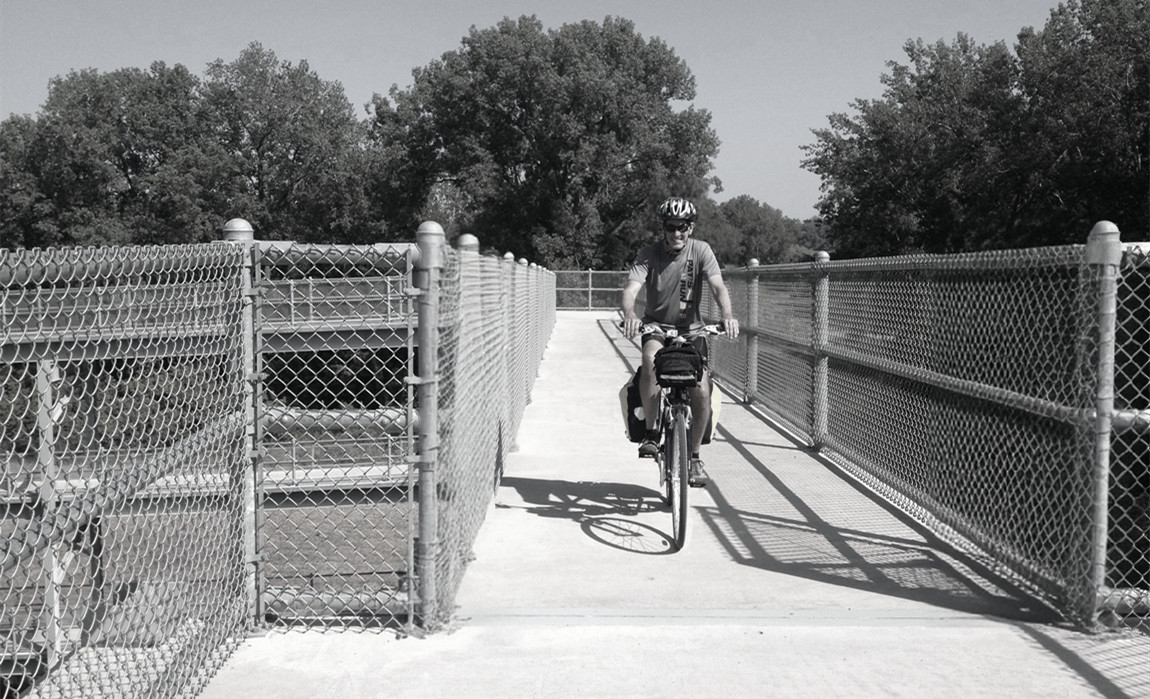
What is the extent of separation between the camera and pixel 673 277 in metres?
6.68

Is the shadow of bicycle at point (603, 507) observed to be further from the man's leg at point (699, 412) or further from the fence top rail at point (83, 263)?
the fence top rail at point (83, 263)

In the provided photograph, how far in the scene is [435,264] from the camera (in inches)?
172

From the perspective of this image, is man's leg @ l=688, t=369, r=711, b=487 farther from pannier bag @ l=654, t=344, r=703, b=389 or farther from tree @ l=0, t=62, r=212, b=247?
tree @ l=0, t=62, r=212, b=247

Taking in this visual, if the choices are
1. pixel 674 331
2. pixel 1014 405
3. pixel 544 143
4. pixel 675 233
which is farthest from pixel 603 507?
pixel 544 143

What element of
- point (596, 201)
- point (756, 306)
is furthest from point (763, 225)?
point (756, 306)

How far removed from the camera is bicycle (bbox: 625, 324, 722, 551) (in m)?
6.00

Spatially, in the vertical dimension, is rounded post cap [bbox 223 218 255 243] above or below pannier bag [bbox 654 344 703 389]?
above

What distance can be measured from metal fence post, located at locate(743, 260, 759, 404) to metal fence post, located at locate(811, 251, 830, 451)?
2.73 meters

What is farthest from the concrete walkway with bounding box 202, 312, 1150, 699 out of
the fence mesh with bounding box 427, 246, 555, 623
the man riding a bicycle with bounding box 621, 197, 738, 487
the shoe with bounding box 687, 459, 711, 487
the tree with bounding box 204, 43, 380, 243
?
the tree with bounding box 204, 43, 380, 243

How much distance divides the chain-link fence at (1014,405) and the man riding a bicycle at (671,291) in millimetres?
1345

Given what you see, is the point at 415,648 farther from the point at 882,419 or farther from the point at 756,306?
the point at 756,306

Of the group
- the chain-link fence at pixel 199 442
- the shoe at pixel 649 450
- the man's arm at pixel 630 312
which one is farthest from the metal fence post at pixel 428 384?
the shoe at pixel 649 450

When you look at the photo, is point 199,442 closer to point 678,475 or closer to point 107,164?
point 678,475

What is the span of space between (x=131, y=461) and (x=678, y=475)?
3441 millimetres
